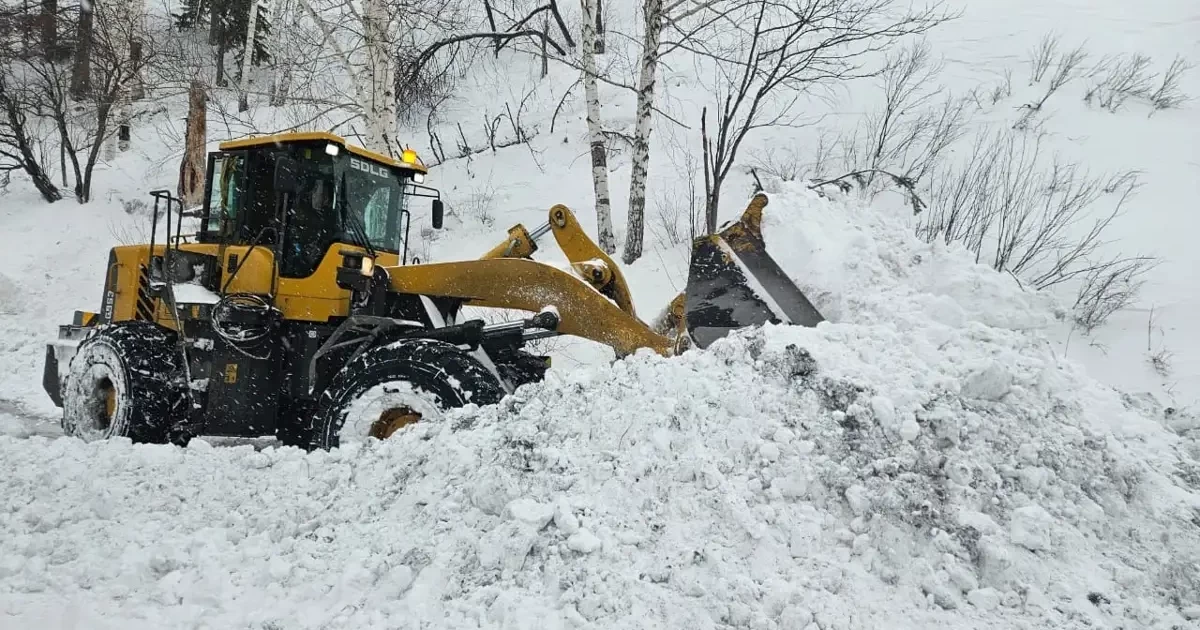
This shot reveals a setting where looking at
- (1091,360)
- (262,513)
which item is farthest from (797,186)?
(1091,360)

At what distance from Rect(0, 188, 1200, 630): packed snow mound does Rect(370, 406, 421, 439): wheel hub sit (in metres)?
0.57

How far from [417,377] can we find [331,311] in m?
1.18

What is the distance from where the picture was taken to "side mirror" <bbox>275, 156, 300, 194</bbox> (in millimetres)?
4801

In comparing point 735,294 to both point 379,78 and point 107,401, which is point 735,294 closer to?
point 107,401

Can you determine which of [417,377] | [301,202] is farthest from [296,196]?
[417,377]

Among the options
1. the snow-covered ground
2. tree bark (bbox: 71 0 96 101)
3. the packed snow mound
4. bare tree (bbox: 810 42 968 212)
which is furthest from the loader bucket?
tree bark (bbox: 71 0 96 101)

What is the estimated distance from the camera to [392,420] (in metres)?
4.41

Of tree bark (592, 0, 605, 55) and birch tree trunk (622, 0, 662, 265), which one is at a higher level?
tree bark (592, 0, 605, 55)

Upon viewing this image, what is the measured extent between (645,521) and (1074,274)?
7.07m

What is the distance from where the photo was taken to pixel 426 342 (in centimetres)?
434

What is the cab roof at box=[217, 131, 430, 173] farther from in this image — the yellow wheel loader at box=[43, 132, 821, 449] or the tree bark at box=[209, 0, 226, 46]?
the tree bark at box=[209, 0, 226, 46]

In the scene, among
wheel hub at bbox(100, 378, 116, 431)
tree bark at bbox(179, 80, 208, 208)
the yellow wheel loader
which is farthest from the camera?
tree bark at bbox(179, 80, 208, 208)

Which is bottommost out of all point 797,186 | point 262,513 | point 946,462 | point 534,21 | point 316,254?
point 262,513

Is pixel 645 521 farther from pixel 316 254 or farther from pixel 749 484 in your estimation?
pixel 316 254
